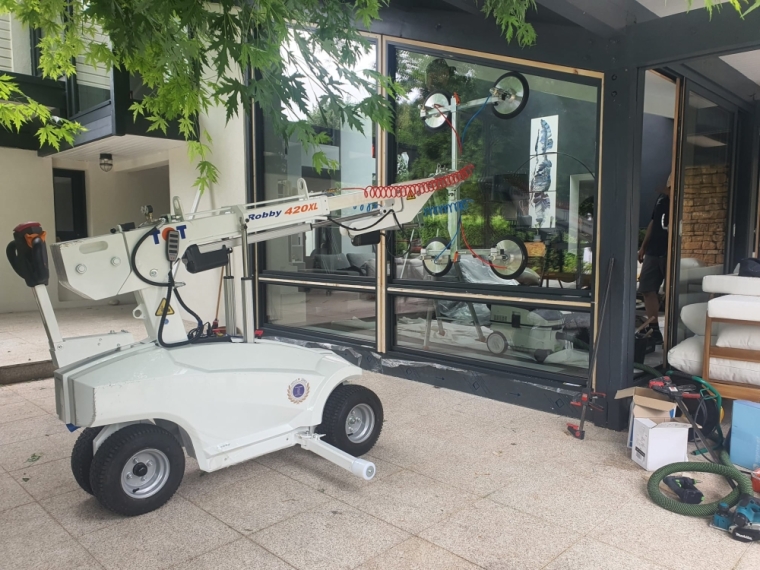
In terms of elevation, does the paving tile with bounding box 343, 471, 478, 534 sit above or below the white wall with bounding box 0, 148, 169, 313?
below

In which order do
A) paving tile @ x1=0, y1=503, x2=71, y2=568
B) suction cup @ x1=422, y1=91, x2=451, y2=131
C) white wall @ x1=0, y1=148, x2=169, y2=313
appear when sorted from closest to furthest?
paving tile @ x1=0, y1=503, x2=71, y2=568 < suction cup @ x1=422, y1=91, x2=451, y2=131 < white wall @ x1=0, y1=148, x2=169, y2=313

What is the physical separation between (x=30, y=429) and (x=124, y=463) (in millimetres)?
2090

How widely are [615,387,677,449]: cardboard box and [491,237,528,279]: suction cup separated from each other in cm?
151

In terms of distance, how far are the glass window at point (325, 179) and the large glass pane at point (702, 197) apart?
2.98 meters

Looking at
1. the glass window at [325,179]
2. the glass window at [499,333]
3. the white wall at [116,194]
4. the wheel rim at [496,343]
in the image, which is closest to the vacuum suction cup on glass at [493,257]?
the glass window at [499,333]

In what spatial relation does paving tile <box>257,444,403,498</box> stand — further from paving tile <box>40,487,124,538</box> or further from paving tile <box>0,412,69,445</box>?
paving tile <box>0,412,69,445</box>

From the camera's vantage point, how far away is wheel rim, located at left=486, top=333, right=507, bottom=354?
16.8 feet

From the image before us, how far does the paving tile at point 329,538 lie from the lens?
246 centimetres

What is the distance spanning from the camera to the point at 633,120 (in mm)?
3984

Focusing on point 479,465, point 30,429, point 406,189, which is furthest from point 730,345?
point 30,429

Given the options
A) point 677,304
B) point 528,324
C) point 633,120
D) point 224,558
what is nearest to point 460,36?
point 633,120

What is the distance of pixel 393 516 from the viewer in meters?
2.84

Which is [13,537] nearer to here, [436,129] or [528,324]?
[528,324]

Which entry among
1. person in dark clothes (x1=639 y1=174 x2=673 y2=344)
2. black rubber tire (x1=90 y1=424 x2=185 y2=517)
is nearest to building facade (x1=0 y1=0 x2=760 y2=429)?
person in dark clothes (x1=639 y1=174 x2=673 y2=344)
